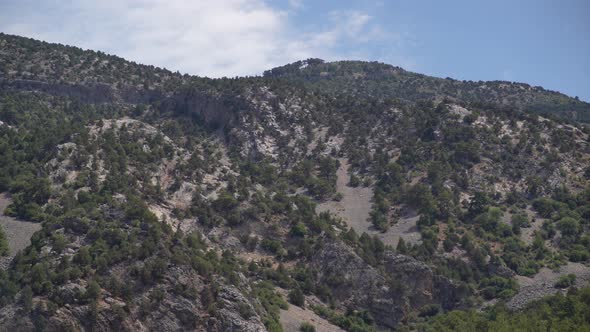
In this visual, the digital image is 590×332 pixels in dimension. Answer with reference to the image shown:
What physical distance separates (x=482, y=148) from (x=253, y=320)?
72.5 metres

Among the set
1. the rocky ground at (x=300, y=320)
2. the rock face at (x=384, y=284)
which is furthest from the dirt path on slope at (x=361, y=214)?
the rocky ground at (x=300, y=320)

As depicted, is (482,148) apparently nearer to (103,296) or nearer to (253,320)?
(253,320)

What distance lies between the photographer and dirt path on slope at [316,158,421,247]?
112625 millimetres

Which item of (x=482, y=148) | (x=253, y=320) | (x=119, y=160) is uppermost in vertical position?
(x=482, y=148)

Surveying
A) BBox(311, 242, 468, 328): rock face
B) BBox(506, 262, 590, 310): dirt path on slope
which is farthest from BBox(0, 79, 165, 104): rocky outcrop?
BBox(506, 262, 590, 310): dirt path on slope

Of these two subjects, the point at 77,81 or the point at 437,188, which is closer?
the point at 437,188

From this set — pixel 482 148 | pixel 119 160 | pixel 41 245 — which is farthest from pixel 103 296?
pixel 482 148

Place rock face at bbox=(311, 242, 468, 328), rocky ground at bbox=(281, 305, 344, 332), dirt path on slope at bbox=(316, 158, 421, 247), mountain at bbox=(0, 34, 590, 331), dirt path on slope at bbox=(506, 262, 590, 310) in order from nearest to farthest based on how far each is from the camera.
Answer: mountain at bbox=(0, 34, 590, 331) → rocky ground at bbox=(281, 305, 344, 332) → dirt path on slope at bbox=(506, 262, 590, 310) → rock face at bbox=(311, 242, 468, 328) → dirt path on slope at bbox=(316, 158, 421, 247)

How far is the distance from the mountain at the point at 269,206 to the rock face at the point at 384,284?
0.26m

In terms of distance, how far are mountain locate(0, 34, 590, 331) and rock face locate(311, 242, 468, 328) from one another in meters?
0.26

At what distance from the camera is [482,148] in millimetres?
134500

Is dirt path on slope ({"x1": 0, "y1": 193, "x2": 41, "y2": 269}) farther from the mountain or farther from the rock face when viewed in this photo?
the rock face

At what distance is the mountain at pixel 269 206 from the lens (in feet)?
247

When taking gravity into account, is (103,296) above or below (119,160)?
below
